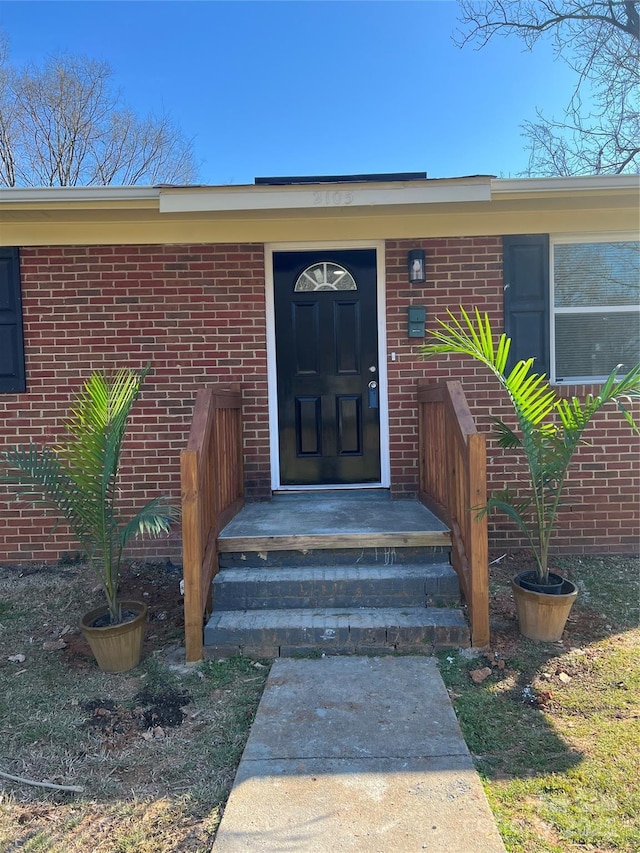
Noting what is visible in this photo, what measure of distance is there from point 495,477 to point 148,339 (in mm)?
3084

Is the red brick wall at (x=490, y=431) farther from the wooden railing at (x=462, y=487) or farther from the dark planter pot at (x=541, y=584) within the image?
the dark planter pot at (x=541, y=584)

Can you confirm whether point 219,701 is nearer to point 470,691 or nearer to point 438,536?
point 470,691

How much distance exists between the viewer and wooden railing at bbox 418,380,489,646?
3254 mm

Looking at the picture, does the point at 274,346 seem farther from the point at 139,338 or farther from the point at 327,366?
the point at 139,338

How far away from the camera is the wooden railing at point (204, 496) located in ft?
10.6

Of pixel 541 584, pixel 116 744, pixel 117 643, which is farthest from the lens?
pixel 541 584

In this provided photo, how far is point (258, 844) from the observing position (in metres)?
1.95

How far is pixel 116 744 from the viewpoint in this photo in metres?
2.58

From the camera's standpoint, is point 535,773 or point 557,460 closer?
point 535,773

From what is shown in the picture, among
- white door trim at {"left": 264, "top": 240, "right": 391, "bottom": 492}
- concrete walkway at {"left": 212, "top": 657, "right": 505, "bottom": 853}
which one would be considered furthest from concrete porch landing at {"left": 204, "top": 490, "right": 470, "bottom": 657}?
white door trim at {"left": 264, "top": 240, "right": 391, "bottom": 492}

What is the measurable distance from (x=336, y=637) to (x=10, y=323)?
3.62 meters

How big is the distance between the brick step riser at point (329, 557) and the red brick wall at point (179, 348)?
1237 mm

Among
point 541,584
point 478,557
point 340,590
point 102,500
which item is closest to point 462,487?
point 478,557

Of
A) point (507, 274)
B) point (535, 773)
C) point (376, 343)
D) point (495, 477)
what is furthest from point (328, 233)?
point (535, 773)
